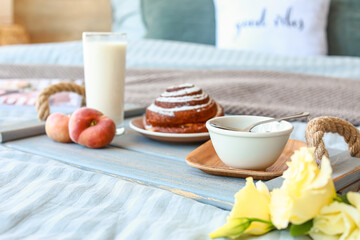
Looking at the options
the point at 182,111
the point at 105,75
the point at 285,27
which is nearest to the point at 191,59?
the point at 285,27

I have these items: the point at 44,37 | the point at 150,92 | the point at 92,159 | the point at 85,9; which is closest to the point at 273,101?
the point at 150,92

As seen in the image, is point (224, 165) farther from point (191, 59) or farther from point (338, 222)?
point (191, 59)

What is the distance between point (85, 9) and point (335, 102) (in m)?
2.21

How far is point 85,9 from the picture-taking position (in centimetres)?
311

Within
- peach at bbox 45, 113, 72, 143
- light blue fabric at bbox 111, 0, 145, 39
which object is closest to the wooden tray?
peach at bbox 45, 113, 72, 143

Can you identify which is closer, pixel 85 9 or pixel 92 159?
pixel 92 159

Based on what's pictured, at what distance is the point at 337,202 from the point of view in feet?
1.56

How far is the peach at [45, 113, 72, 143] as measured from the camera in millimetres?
891

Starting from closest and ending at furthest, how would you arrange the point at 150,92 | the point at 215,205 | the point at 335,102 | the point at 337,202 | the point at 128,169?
the point at 337,202, the point at 215,205, the point at 128,169, the point at 335,102, the point at 150,92

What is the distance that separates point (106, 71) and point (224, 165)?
39 cm

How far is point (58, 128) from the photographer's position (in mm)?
894

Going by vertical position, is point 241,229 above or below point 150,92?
above

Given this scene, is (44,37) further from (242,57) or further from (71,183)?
(71,183)

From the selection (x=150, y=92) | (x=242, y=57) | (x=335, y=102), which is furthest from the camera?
(x=242, y=57)
